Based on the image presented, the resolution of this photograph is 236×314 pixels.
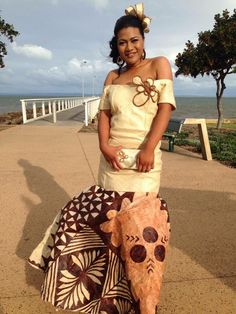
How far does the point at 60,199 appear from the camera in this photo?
17.2 feet

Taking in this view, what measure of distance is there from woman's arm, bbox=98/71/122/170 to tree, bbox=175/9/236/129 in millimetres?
16067

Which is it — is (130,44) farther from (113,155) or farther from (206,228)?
(206,228)

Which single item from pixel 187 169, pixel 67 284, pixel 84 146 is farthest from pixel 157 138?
pixel 84 146

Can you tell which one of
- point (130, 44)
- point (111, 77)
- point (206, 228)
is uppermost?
point (130, 44)

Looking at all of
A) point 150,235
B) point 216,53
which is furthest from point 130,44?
point 216,53

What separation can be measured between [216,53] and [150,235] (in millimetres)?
17919

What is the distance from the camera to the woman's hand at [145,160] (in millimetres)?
2133

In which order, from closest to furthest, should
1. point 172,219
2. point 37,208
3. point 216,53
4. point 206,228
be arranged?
point 206,228 → point 172,219 → point 37,208 → point 216,53

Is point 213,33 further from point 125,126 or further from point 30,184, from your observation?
point 125,126

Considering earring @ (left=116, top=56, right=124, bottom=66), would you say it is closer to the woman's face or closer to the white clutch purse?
the woman's face

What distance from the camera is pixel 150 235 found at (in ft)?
6.80

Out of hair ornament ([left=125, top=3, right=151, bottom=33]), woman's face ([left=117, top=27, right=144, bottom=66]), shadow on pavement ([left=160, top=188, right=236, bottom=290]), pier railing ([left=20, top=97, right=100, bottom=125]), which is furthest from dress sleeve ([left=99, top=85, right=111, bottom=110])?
pier railing ([left=20, top=97, right=100, bottom=125])

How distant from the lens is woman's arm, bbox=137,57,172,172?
2.13 metres

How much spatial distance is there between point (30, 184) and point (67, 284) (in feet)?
12.7
